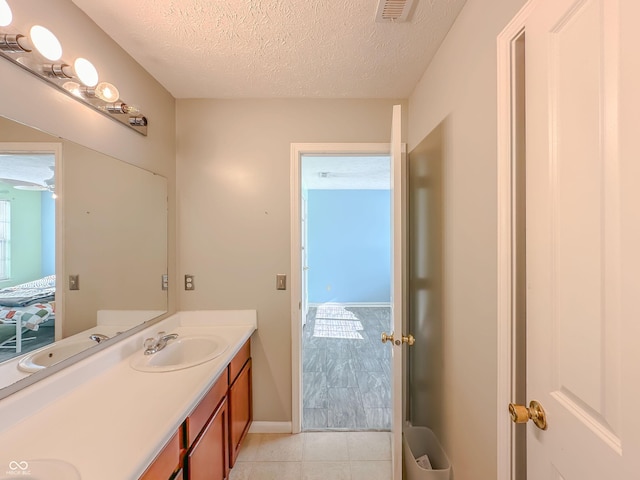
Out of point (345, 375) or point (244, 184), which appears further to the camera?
point (345, 375)

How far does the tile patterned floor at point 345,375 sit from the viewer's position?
6.81 feet

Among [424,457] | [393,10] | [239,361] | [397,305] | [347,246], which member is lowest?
[424,457]

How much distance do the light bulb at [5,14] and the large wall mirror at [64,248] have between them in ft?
1.00

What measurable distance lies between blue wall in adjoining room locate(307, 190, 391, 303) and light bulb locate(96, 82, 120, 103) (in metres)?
4.19

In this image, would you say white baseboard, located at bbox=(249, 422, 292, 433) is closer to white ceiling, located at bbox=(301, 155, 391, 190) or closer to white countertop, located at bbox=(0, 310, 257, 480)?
white countertop, located at bbox=(0, 310, 257, 480)

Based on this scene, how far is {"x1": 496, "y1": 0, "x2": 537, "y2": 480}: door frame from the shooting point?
847mm

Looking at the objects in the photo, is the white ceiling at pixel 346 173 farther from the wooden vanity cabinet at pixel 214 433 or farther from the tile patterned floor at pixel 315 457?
the tile patterned floor at pixel 315 457

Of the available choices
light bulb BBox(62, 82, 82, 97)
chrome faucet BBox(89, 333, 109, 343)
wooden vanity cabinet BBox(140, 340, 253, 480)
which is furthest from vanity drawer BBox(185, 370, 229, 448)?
light bulb BBox(62, 82, 82, 97)

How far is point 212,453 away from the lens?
125 cm

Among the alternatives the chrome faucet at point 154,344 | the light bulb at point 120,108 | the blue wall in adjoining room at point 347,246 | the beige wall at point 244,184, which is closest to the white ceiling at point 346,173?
the blue wall in adjoining room at point 347,246

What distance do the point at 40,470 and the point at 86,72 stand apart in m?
1.41

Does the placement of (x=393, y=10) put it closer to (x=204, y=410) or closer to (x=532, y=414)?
(x=532, y=414)

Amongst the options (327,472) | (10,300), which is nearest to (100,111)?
(10,300)

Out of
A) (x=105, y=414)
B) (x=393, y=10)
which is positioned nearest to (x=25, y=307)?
(x=105, y=414)
